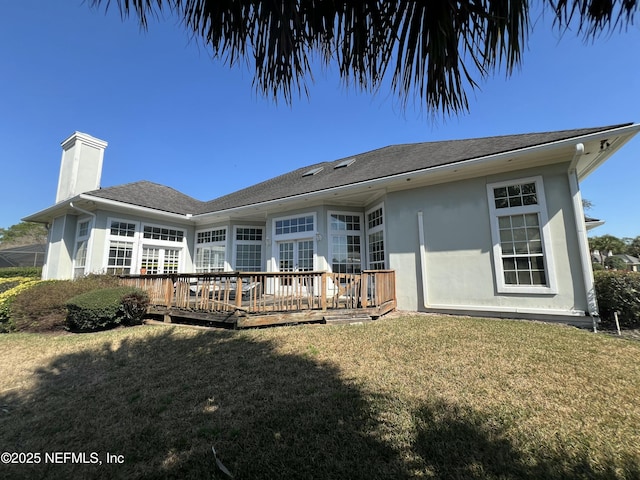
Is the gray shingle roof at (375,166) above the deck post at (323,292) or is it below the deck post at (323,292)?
above

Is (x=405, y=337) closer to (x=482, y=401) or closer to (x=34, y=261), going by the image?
(x=482, y=401)

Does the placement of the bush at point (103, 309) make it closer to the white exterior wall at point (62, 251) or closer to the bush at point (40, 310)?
the bush at point (40, 310)

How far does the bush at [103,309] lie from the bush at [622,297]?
11.9 m

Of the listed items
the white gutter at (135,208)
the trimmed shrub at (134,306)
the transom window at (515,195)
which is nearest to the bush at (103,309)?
the trimmed shrub at (134,306)

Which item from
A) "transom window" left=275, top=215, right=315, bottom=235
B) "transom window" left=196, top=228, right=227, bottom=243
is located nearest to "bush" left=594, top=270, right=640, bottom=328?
"transom window" left=275, top=215, right=315, bottom=235

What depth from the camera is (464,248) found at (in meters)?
7.59

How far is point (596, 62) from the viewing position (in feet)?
9.00

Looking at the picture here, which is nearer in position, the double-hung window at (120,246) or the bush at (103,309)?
the bush at (103,309)

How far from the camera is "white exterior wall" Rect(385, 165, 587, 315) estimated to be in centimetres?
647

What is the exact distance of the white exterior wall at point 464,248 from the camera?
647cm

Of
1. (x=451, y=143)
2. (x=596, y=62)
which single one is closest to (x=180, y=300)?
(x=596, y=62)

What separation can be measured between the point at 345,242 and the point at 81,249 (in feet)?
37.1

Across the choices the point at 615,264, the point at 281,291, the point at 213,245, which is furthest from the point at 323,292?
the point at 615,264

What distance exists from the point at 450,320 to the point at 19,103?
54.6 ft
